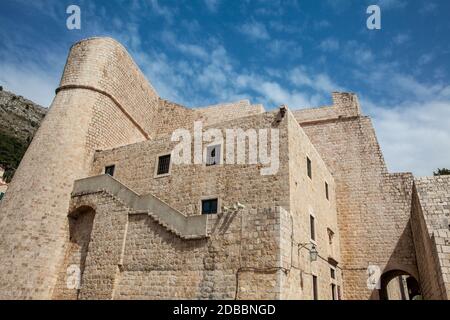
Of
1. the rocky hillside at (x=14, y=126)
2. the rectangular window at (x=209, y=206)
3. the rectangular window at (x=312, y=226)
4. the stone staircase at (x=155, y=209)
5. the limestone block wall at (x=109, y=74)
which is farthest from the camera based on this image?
the rocky hillside at (x=14, y=126)

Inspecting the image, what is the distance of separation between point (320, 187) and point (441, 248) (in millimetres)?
6239

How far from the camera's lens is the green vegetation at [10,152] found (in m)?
49.5

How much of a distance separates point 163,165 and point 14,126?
57.6m

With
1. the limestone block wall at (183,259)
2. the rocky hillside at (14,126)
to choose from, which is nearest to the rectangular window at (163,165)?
the limestone block wall at (183,259)

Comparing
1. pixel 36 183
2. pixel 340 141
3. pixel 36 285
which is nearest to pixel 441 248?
pixel 340 141

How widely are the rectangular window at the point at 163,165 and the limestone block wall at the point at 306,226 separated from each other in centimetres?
554

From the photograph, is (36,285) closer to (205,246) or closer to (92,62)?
(205,246)

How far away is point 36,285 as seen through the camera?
13.0m

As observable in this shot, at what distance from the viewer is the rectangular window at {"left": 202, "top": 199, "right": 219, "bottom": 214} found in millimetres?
12430

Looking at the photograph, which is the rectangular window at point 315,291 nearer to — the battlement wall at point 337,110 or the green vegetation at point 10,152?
the battlement wall at point 337,110

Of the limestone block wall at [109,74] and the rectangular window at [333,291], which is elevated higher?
the limestone block wall at [109,74]

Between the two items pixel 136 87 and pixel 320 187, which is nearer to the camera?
pixel 320 187

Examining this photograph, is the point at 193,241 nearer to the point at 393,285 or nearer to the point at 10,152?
the point at 393,285

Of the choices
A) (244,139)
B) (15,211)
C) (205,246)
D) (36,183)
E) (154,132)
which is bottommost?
(205,246)
